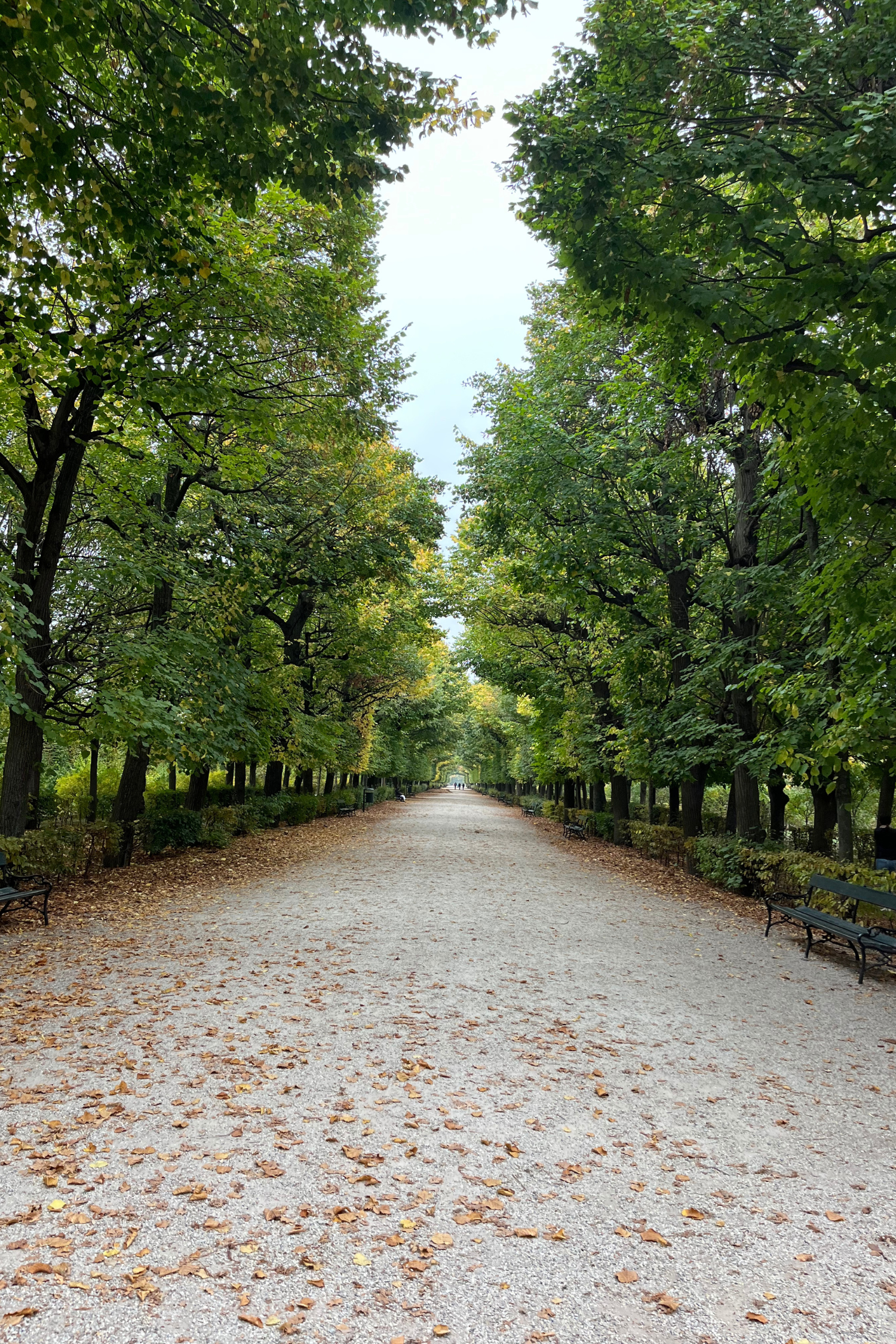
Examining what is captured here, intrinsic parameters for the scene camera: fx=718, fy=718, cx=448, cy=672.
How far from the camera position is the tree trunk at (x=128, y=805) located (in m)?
11.8

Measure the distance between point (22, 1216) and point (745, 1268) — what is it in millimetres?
3044

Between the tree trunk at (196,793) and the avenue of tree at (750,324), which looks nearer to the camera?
the avenue of tree at (750,324)

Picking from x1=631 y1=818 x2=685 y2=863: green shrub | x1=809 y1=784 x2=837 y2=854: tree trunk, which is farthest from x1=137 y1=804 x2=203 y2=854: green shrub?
x1=809 y1=784 x2=837 y2=854: tree trunk

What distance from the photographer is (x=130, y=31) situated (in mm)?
4652

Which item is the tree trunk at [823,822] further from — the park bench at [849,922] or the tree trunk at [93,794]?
the tree trunk at [93,794]

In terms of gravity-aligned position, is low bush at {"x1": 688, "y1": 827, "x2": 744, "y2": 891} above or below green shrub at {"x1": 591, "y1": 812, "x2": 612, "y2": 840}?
above

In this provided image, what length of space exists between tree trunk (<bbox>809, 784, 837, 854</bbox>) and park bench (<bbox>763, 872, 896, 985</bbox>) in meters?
3.81

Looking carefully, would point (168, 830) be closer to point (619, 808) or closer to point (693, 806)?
point (693, 806)

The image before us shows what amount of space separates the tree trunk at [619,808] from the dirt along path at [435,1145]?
39.8 ft

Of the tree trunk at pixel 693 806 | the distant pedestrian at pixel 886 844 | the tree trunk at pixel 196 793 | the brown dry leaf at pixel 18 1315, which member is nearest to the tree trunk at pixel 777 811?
the tree trunk at pixel 693 806

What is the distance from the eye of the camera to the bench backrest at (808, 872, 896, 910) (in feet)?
24.1

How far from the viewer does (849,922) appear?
805 centimetres

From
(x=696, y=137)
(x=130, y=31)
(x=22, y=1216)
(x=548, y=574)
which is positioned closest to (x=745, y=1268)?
(x=22, y=1216)

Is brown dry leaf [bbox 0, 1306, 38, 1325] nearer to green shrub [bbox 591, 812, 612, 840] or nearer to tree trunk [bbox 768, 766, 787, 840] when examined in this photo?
tree trunk [bbox 768, 766, 787, 840]
